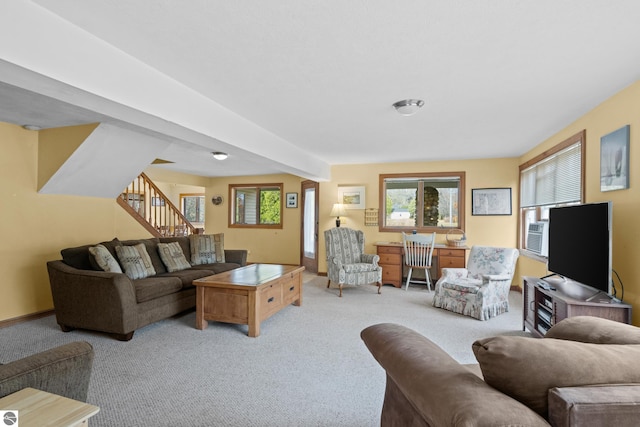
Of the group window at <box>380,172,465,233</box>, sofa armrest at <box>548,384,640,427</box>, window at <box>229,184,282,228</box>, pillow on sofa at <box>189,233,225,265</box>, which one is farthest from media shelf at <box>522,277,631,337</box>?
window at <box>229,184,282,228</box>

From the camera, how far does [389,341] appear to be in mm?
1385

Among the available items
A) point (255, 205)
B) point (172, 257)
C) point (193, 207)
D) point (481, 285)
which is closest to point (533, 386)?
point (481, 285)

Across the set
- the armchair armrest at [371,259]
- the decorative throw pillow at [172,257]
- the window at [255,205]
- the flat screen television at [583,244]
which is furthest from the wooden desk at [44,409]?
the window at [255,205]

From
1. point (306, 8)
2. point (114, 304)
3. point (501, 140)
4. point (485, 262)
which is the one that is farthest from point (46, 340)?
point (501, 140)

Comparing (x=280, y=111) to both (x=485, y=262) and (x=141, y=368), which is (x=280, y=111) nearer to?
(x=141, y=368)

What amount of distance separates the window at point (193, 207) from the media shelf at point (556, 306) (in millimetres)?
9385

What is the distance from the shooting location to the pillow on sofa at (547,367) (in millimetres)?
886

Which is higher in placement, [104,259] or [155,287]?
[104,259]

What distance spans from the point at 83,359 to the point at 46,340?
2462 millimetres

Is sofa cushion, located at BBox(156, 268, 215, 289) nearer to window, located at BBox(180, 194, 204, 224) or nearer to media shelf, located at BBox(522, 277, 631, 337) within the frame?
media shelf, located at BBox(522, 277, 631, 337)

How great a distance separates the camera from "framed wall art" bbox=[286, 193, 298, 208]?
8047mm

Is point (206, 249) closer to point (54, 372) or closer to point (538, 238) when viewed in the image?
point (54, 372)

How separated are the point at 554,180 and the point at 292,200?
538 cm

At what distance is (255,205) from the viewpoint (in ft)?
28.1
